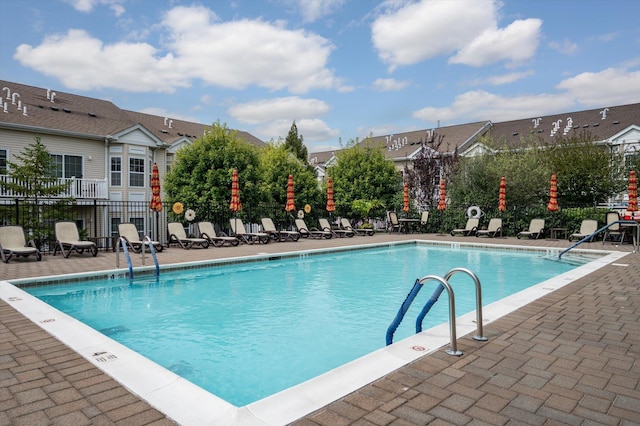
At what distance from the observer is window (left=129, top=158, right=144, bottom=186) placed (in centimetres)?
2111

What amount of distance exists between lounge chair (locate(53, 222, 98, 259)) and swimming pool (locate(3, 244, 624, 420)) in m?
3.14

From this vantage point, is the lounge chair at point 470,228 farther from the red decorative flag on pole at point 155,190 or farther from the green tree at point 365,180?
the red decorative flag on pole at point 155,190

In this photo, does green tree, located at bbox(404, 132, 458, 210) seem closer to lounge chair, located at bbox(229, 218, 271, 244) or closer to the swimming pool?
the swimming pool

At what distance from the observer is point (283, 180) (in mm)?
20172

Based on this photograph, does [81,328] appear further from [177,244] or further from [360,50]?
[360,50]

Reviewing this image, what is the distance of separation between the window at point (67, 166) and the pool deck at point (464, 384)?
669 inches

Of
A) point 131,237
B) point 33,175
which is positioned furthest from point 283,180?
point 33,175

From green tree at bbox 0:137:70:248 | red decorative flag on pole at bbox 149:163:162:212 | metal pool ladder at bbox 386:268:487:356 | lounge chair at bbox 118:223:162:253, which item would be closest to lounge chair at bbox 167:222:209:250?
lounge chair at bbox 118:223:162:253

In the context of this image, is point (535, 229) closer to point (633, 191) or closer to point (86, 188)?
point (633, 191)

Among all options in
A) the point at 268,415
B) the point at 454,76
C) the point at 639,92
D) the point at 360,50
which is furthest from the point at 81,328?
the point at 639,92

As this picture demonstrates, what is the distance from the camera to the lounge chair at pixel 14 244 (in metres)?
9.38

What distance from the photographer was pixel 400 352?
344 centimetres

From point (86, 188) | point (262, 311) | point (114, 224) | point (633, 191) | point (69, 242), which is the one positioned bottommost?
point (262, 311)

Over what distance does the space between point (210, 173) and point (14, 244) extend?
27.7ft
